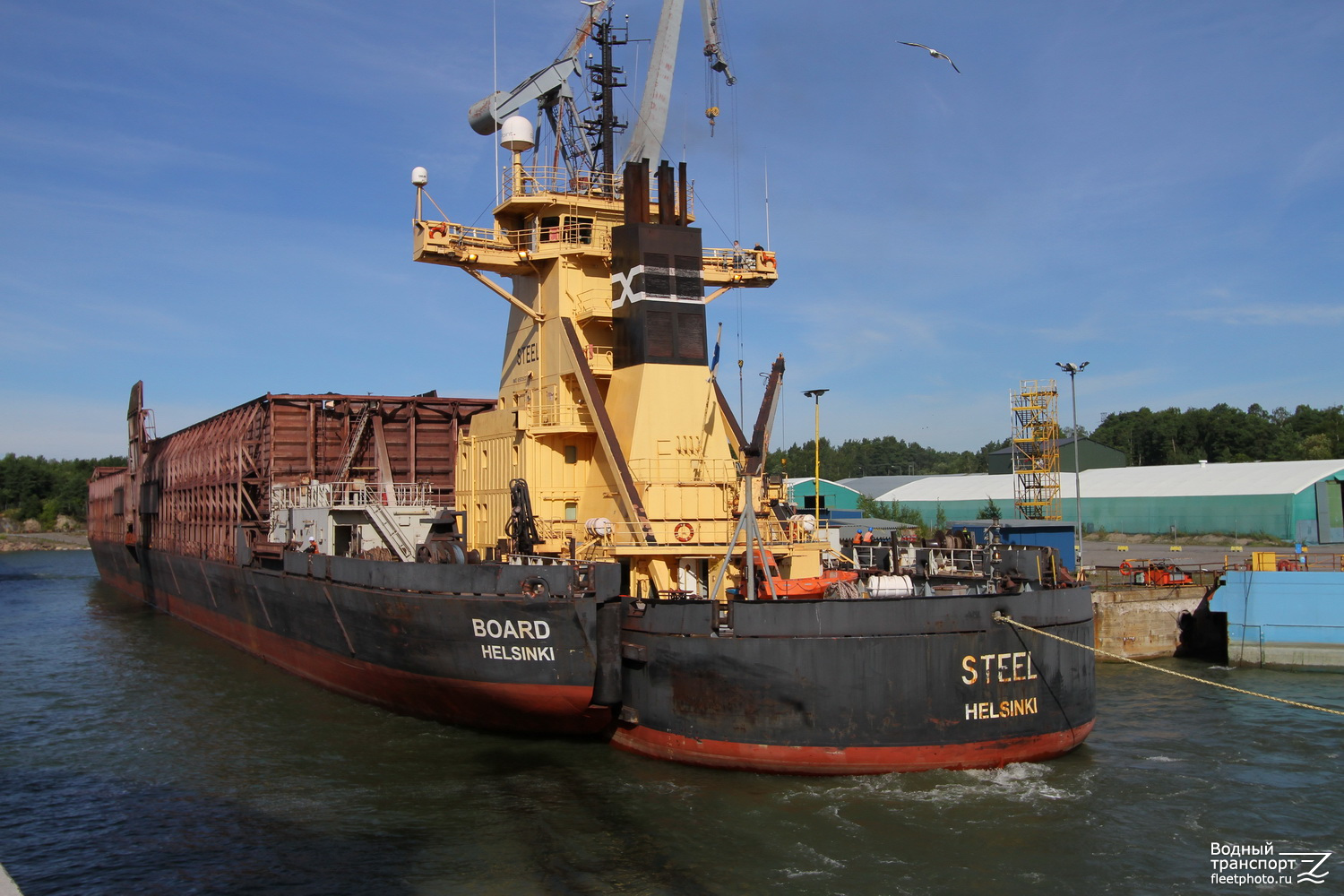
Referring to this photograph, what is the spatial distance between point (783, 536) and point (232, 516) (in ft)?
78.6

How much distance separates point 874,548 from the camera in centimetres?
2023

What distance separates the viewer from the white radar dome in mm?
22438

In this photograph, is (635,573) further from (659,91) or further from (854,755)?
(659,91)

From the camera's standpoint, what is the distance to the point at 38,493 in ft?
404

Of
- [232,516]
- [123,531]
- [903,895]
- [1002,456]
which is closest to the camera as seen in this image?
[903,895]

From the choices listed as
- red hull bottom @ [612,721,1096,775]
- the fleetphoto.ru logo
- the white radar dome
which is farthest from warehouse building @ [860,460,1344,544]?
the white radar dome

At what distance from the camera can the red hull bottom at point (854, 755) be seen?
48.3 ft

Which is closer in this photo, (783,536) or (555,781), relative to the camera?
(555,781)

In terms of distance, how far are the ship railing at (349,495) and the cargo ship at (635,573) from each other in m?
0.27

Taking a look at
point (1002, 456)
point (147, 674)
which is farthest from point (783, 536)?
point (1002, 456)

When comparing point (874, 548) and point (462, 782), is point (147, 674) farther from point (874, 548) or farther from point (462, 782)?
point (874, 548)

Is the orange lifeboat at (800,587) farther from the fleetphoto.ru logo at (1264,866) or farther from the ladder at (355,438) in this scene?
the ladder at (355,438)

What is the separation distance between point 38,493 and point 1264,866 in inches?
5645

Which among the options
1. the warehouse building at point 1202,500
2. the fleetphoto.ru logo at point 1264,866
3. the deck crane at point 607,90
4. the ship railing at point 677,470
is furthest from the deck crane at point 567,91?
the warehouse building at point 1202,500
